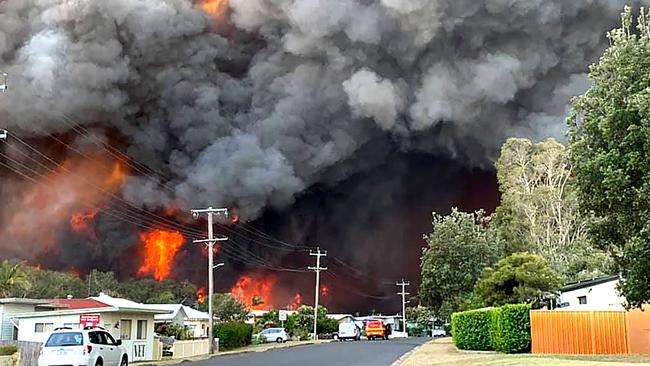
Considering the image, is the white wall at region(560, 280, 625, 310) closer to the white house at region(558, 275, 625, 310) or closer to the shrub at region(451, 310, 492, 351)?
the white house at region(558, 275, 625, 310)

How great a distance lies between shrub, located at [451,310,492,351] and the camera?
34688 millimetres

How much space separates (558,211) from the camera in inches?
2347

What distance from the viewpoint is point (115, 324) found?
3666cm

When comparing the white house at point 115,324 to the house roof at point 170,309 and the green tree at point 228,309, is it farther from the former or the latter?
the green tree at point 228,309

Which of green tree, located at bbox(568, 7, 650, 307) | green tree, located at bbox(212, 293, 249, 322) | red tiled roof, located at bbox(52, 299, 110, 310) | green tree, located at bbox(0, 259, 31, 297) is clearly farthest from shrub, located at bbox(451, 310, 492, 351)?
green tree, located at bbox(212, 293, 249, 322)

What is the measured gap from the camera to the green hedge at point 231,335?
53.7m

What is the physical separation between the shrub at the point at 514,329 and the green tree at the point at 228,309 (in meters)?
59.1

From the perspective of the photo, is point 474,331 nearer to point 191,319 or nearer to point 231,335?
point 231,335

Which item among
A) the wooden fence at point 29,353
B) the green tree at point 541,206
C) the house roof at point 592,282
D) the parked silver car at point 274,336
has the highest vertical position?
the green tree at point 541,206

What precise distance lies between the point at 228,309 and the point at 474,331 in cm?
5522

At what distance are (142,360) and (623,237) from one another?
26.8 metres

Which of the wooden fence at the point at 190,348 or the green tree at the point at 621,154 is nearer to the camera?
the green tree at the point at 621,154

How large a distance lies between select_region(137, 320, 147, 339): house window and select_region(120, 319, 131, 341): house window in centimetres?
120

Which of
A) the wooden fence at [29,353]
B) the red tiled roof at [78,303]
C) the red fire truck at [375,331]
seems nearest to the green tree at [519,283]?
the red tiled roof at [78,303]
